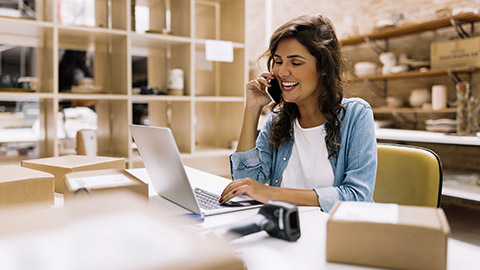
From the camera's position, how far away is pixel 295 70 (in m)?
1.52

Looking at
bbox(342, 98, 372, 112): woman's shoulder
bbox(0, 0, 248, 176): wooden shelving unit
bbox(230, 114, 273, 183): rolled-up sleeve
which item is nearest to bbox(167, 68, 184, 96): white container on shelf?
bbox(0, 0, 248, 176): wooden shelving unit

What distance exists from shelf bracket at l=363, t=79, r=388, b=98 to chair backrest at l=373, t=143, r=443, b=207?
3094 millimetres

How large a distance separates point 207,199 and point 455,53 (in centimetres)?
321

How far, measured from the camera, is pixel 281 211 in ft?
2.91

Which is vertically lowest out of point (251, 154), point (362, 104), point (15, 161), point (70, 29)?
point (15, 161)

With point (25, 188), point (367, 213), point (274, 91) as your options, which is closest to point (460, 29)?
point (274, 91)

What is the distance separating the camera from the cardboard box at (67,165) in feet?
4.65

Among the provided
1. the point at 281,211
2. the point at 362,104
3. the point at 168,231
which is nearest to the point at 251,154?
the point at 362,104

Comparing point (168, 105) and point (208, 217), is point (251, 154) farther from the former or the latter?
point (168, 105)

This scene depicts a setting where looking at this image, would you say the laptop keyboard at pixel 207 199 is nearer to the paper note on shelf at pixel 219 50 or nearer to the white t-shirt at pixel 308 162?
the white t-shirt at pixel 308 162

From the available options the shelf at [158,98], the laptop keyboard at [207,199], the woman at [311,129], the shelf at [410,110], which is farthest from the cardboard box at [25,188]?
the shelf at [410,110]

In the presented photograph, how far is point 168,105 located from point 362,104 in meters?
1.91

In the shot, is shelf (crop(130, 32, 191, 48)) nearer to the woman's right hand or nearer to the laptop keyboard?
the woman's right hand

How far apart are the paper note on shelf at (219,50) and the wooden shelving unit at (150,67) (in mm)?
70
